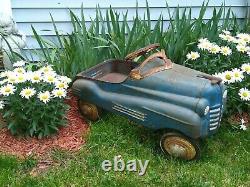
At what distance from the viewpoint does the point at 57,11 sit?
4.99 m

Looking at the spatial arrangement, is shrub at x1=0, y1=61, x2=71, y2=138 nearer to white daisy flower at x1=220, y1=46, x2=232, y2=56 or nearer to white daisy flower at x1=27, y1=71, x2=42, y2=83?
white daisy flower at x1=27, y1=71, x2=42, y2=83

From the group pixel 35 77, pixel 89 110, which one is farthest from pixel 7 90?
pixel 89 110

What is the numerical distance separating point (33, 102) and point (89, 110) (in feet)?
A: 1.80

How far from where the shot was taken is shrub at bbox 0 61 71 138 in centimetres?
356

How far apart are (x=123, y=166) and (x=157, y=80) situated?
70 centimetres

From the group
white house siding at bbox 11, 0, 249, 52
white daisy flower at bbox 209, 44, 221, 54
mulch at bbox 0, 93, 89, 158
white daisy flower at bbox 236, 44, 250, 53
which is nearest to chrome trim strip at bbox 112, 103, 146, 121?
mulch at bbox 0, 93, 89, 158

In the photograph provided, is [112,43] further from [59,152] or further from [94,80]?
[59,152]

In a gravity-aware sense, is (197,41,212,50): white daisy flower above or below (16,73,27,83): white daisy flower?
above

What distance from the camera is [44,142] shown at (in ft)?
12.1

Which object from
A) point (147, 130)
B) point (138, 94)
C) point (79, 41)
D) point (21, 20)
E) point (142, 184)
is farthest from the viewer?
point (21, 20)

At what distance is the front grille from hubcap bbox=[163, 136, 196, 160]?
220 mm

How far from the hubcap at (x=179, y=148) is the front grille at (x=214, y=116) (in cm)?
22

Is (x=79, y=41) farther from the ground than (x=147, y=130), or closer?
farther from the ground

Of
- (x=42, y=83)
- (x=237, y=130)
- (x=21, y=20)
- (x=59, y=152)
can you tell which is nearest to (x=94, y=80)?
(x=42, y=83)
